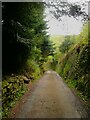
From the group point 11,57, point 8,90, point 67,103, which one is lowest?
point 67,103

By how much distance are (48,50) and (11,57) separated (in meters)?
21.2

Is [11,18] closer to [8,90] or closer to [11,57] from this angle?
[11,57]

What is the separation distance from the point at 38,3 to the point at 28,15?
1736mm

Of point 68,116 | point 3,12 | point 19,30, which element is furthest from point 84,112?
point 3,12

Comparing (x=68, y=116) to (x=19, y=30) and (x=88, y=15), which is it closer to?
(x=88, y=15)

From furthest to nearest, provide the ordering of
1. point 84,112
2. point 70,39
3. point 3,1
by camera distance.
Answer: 1. point 70,39
2. point 3,1
3. point 84,112

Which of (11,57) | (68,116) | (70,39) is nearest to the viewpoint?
(68,116)

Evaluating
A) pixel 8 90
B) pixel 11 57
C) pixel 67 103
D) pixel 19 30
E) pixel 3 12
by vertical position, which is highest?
pixel 3 12

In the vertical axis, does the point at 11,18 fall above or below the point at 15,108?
above

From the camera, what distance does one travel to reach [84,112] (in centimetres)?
1080

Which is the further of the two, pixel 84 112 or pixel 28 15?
pixel 28 15

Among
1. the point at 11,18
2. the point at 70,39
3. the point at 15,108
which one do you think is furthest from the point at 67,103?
the point at 70,39

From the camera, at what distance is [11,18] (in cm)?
1398

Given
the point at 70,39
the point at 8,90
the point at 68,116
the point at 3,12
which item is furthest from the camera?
the point at 70,39
